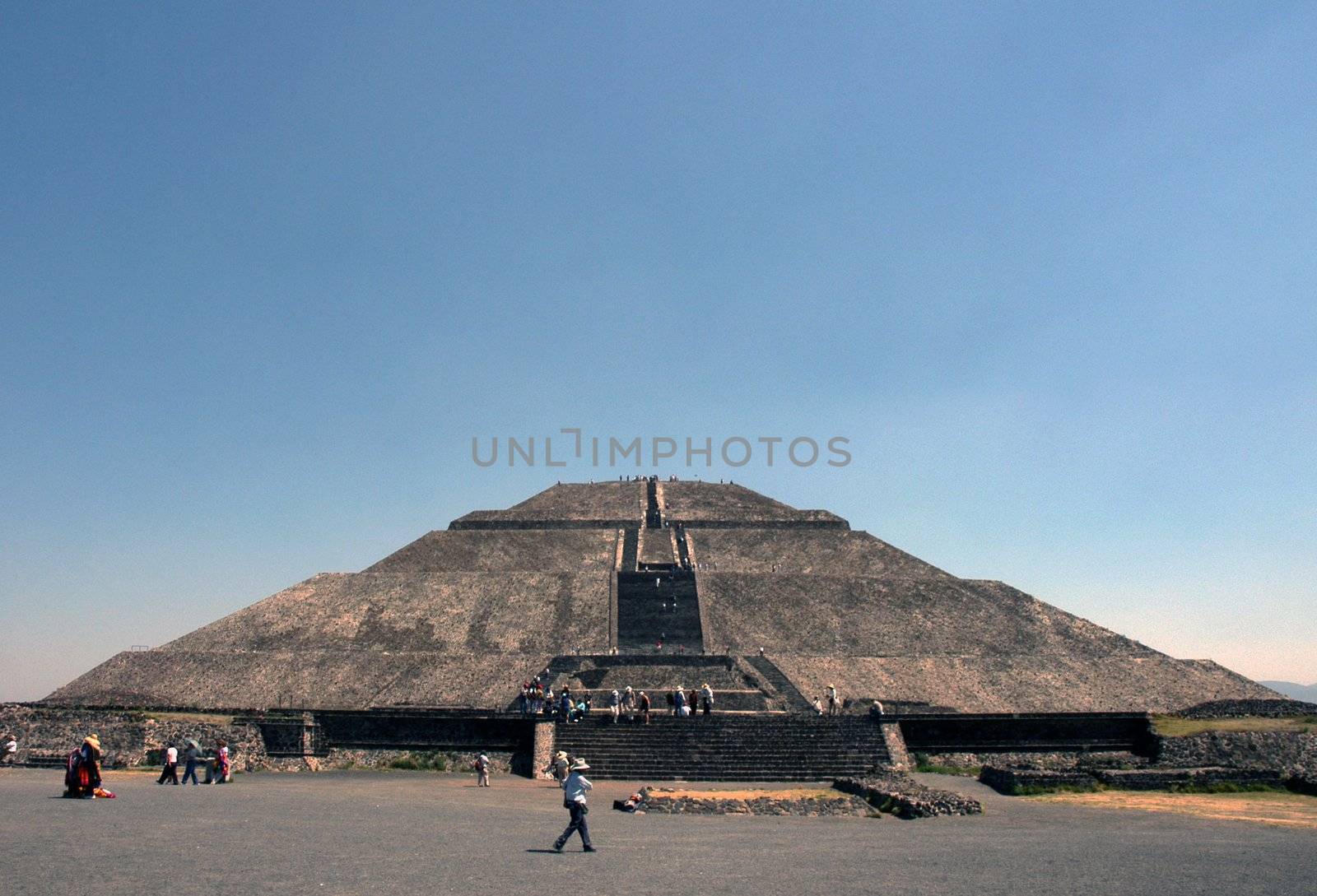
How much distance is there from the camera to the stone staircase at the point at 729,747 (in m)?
20.3

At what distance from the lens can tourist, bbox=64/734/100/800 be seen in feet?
46.0

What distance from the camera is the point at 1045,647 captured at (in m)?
32.6

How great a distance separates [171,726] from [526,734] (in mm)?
8308

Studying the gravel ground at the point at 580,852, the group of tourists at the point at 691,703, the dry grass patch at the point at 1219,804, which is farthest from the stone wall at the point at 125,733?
the dry grass patch at the point at 1219,804

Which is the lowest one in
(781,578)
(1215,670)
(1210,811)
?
(1210,811)

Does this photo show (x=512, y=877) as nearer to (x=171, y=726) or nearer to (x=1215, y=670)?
(x=171, y=726)

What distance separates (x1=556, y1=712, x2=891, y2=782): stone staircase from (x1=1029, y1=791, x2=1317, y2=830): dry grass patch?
467 centimetres

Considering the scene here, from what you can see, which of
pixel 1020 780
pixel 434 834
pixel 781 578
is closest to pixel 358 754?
pixel 434 834

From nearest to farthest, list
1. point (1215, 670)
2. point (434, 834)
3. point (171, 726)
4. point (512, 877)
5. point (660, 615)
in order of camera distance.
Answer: point (512, 877) → point (434, 834) → point (171, 726) → point (1215, 670) → point (660, 615)

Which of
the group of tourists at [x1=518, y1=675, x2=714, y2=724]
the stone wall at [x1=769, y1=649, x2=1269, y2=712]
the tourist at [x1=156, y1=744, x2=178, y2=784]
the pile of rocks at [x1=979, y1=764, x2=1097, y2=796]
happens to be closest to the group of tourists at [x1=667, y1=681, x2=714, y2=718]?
the group of tourists at [x1=518, y1=675, x2=714, y2=724]

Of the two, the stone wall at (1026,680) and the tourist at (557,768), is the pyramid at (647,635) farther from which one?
the tourist at (557,768)

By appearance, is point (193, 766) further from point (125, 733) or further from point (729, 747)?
point (729, 747)

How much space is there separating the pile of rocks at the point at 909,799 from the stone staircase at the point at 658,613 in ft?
48.7

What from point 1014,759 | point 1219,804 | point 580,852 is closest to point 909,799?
point 1219,804
